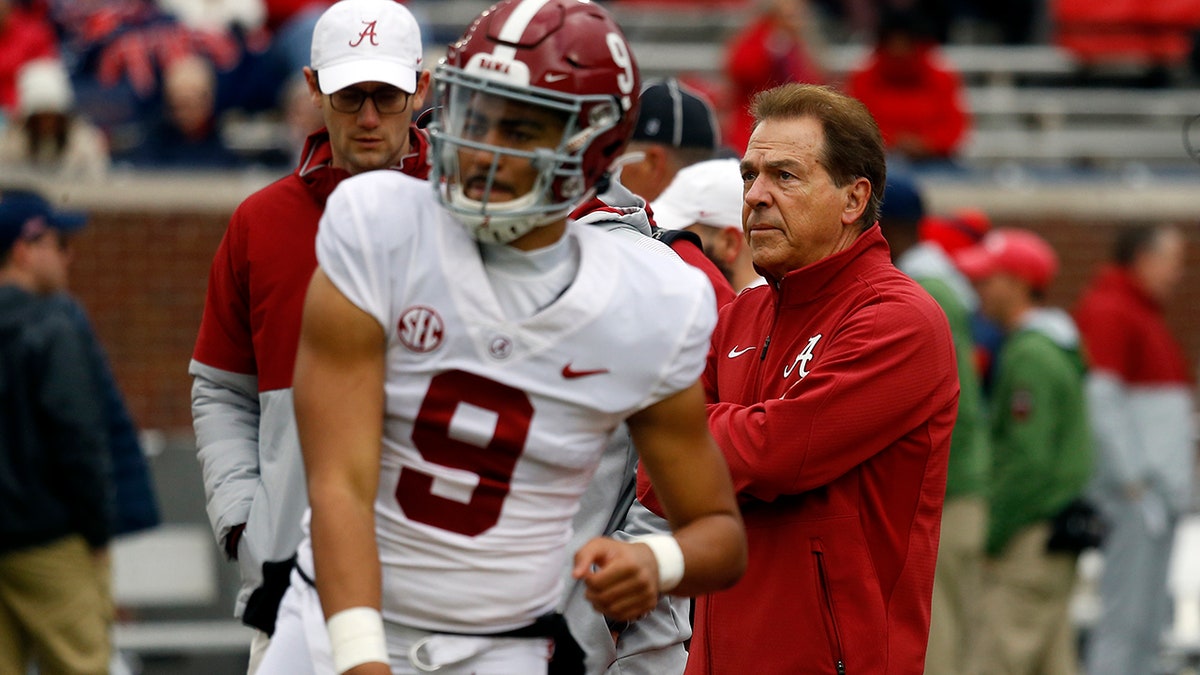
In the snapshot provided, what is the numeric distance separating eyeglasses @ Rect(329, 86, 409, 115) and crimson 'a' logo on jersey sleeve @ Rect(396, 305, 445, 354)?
1.40 metres

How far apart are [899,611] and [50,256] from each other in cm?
436

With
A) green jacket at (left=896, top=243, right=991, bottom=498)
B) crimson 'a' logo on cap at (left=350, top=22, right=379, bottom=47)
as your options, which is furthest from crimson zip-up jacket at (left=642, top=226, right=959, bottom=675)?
green jacket at (left=896, top=243, right=991, bottom=498)

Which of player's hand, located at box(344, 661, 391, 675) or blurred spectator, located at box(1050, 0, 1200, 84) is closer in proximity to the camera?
player's hand, located at box(344, 661, 391, 675)

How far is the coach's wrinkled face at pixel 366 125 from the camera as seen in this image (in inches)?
157

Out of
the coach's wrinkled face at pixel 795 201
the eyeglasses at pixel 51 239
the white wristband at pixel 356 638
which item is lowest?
the eyeglasses at pixel 51 239

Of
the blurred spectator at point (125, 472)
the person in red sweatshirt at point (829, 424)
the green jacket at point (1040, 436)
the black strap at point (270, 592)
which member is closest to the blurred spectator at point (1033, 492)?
the green jacket at point (1040, 436)

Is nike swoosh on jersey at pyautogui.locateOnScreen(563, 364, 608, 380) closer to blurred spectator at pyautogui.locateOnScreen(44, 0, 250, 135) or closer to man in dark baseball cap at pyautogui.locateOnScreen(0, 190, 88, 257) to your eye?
man in dark baseball cap at pyautogui.locateOnScreen(0, 190, 88, 257)

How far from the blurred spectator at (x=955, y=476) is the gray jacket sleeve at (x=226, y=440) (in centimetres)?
342

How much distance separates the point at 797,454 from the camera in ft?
11.7

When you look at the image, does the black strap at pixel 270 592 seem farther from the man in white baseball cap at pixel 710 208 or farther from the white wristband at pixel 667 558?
the man in white baseball cap at pixel 710 208

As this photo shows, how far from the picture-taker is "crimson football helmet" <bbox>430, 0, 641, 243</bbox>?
276 centimetres

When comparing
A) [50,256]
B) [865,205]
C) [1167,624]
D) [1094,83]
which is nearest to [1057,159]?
[1094,83]

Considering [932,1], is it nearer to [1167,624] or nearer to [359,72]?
[1167,624]

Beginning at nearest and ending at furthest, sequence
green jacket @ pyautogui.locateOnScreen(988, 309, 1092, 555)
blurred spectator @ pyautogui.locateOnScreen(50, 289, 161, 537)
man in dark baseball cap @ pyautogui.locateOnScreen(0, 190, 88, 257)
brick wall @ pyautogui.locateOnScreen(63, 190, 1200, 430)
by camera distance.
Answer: man in dark baseball cap @ pyautogui.locateOnScreen(0, 190, 88, 257), blurred spectator @ pyautogui.locateOnScreen(50, 289, 161, 537), green jacket @ pyautogui.locateOnScreen(988, 309, 1092, 555), brick wall @ pyautogui.locateOnScreen(63, 190, 1200, 430)
